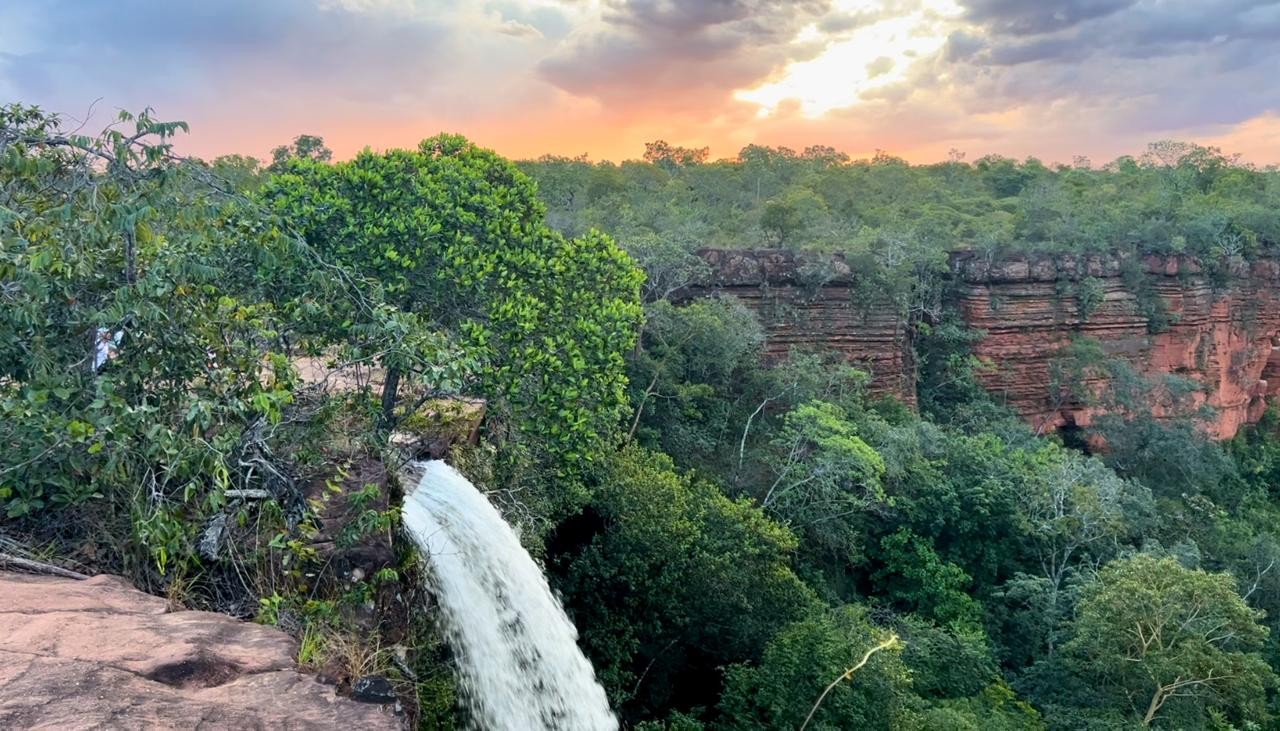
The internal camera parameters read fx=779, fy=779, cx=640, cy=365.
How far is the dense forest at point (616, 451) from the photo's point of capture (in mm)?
3576

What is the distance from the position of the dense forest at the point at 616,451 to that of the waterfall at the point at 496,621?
164 mm

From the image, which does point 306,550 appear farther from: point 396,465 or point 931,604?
point 931,604

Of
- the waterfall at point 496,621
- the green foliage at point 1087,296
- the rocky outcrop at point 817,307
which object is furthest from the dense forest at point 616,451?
the green foliage at point 1087,296

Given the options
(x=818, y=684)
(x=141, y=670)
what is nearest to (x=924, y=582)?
(x=818, y=684)

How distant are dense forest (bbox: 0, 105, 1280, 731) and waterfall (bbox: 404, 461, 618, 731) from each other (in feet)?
0.54

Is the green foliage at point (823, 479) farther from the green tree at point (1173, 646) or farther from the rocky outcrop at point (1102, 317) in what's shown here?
the rocky outcrop at point (1102, 317)

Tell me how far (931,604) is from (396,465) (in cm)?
893

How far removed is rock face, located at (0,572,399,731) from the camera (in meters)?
2.42

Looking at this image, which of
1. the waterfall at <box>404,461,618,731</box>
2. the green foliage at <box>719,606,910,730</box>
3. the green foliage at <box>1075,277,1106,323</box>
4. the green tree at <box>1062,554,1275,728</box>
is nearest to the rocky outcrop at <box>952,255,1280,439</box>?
the green foliage at <box>1075,277,1106,323</box>

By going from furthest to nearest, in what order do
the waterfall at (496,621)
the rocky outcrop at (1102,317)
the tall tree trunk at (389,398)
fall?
the rocky outcrop at (1102,317) < the tall tree trunk at (389,398) < the waterfall at (496,621)

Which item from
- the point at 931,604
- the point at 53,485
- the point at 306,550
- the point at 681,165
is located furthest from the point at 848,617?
the point at 681,165

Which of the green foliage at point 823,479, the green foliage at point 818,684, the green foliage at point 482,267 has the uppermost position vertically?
the green foliage at point 482,267

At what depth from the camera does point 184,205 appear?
3779 millimetres

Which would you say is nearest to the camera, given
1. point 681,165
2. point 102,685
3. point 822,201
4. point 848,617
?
point 102,685
